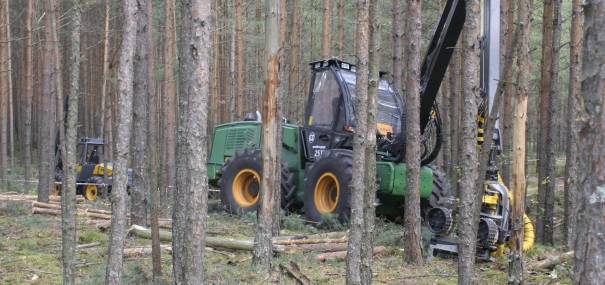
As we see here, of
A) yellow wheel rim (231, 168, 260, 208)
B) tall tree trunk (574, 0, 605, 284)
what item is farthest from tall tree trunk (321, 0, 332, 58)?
tall tree trunk (574, 0, 605, 284)

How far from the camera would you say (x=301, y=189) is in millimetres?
11094

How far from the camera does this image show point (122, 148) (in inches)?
208

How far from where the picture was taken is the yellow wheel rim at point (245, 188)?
11.7 meters

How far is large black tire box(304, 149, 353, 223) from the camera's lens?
374 inches

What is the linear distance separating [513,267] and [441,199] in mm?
3748

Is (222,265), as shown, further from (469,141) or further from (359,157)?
(469,141)

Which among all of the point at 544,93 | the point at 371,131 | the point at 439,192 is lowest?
the point at 439,192

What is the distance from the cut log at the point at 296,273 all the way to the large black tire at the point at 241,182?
4.59m

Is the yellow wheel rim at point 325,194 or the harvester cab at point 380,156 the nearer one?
the harvester cab at point 380,156

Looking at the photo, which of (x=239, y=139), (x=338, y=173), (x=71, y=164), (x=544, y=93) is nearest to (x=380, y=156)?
(x=338, y=173)

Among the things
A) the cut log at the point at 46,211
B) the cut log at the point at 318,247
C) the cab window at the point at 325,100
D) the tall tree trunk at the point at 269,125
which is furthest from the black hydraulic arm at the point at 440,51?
the cut log at the point at 46,211

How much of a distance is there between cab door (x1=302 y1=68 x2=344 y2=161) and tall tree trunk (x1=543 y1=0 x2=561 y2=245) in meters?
4.36

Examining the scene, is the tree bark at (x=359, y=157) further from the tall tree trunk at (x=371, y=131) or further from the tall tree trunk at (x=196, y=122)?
the tall tree trunk at (x=196, y=122)

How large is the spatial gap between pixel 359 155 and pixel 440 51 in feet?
8.74
